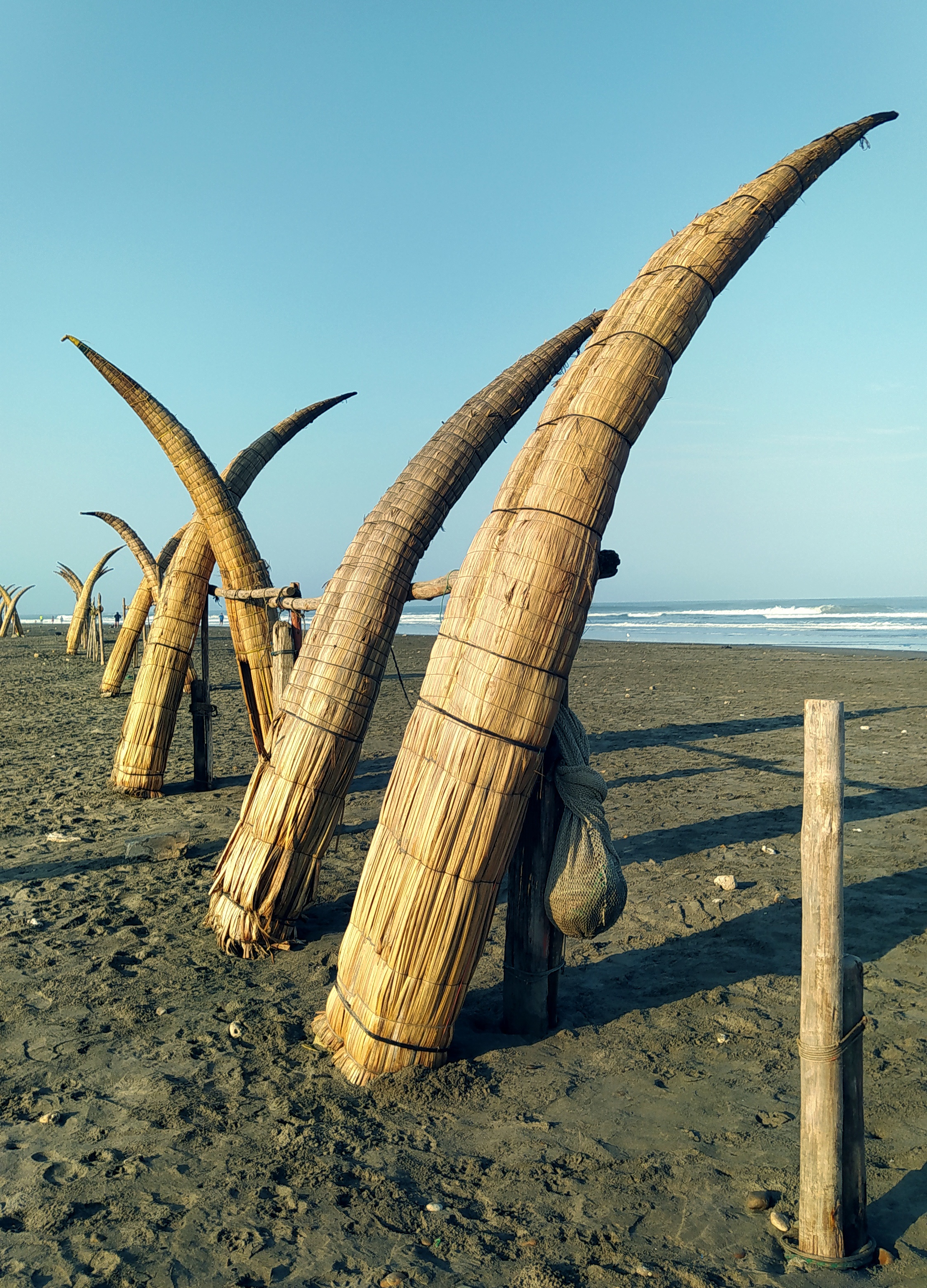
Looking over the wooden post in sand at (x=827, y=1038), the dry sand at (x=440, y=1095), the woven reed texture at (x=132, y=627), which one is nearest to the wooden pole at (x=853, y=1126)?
the wooden post in sand at (x=827, y=1038)

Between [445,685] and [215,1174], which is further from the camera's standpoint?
[445,685]

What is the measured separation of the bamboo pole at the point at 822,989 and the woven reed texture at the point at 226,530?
457 centimetres

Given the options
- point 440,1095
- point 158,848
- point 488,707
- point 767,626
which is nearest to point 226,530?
point 158,848

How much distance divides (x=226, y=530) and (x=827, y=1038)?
5.70m

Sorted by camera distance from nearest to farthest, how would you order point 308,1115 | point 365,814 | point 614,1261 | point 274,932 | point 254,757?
point 614,1261, point 308,1115, point 274,932, point 365,814, point 254,757

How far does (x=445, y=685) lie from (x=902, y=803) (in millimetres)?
5992

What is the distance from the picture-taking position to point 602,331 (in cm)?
354

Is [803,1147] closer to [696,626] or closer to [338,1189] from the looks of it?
[338,1189]

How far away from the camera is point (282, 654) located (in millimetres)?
5551

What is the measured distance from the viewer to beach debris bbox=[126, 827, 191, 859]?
617 centimetres

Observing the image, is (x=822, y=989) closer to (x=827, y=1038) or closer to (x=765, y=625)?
(x=827, y=1038)

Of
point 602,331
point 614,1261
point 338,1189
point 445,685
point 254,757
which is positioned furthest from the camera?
point 254,757

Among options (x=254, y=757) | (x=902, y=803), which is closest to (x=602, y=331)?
(x=902, y=803)

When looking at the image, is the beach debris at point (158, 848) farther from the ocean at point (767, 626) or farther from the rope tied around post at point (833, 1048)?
the ocean at point (767, 626)
